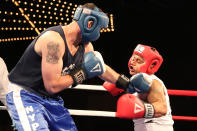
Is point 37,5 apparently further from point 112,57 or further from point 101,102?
point 101,102

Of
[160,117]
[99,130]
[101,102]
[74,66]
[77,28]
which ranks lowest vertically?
[99,130]

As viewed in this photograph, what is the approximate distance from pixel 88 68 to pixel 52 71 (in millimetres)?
269

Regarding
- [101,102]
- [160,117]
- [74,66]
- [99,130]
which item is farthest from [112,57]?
[74,66]

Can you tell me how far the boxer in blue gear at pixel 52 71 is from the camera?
71.8 inches

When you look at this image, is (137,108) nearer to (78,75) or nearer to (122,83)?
(122,83)

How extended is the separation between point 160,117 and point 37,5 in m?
2.36

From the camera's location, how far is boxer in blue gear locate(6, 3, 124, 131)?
71.8 inches

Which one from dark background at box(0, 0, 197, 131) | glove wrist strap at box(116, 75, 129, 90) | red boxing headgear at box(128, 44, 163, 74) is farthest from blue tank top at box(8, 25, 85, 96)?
dark background at box(0, 0, 197, 131)

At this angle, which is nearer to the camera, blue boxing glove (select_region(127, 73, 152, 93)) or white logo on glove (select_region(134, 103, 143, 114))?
white logo on glove (select_region(134, 103, 143, 114))

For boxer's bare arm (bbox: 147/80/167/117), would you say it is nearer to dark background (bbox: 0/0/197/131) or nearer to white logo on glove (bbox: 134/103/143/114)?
white logo on glove (bbox: 134/103/143/114)

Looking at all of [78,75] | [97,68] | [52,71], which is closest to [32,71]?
[52,71]

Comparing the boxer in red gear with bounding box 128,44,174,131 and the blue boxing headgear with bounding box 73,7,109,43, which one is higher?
the blue boxing headgear with bounding box 73,7,109,43

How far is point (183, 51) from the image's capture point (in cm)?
459

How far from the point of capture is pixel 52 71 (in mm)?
1806
